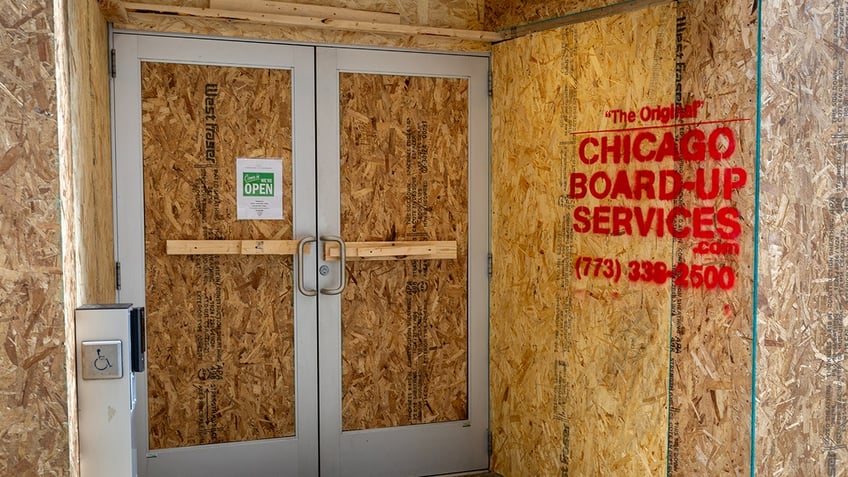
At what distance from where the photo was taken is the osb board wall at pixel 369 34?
3748 mm

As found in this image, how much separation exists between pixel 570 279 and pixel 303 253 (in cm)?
135

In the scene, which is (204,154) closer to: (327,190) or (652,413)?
(327,190)

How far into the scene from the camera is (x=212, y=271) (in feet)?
12.7

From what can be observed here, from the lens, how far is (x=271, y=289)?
13.0ft

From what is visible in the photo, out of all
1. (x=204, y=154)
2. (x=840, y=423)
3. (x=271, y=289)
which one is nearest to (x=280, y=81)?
(x=204, y=154)

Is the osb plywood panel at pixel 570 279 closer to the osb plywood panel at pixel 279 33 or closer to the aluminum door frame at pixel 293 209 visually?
the osb plywood panel at pixel 279 33

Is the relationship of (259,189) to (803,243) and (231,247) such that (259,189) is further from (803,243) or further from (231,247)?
(803,243)

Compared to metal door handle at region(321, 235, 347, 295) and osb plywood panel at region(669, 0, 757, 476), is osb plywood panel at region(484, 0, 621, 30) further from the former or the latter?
metal door handle at region(321, 235, 347, 295)

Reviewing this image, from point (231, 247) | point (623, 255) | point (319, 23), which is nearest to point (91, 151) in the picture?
point (231, 247)

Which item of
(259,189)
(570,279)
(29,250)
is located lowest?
(570,279)

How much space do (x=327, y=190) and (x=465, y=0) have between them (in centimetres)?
130

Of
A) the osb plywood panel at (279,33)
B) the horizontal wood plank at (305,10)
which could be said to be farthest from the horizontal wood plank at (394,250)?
the horizontal wood plank at (305,10)

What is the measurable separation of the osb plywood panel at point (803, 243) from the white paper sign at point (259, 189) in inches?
89.9

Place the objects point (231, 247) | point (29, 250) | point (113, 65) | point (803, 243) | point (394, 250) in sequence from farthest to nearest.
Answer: point (394, 250)
point (231, 247)
point (113, 65)
point (803, 243)
point (29, 250)
